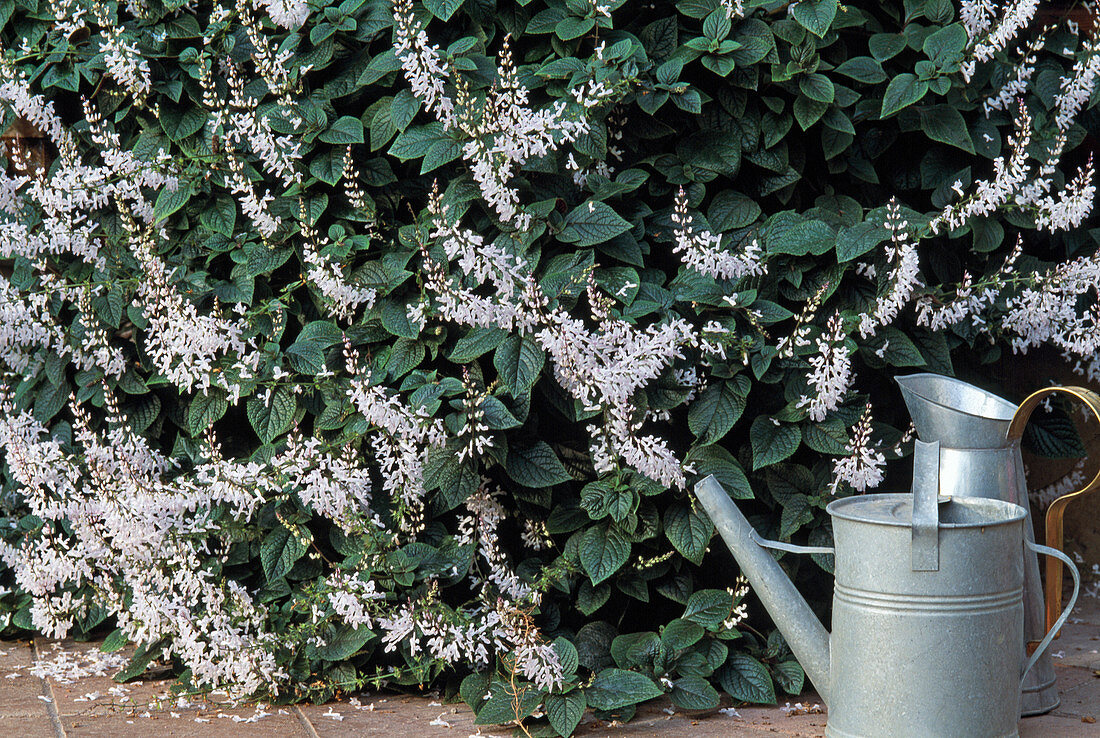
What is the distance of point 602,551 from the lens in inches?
97.1

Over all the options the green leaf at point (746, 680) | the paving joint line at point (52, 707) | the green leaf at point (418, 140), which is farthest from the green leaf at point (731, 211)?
the paving joint line at point (52, 707)

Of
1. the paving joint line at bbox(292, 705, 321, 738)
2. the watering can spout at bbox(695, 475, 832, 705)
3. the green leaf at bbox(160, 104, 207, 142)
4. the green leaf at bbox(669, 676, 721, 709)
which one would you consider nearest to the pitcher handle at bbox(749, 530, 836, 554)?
the watering can spout at bbox(695, 475, 832, 705)

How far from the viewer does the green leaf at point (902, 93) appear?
2543 millimetres

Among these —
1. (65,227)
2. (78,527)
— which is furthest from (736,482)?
(65,227)

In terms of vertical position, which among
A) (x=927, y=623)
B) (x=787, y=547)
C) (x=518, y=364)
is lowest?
(x=927, y=623)

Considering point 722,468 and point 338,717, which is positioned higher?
point 722,468

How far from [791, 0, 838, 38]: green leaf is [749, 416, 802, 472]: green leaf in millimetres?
938

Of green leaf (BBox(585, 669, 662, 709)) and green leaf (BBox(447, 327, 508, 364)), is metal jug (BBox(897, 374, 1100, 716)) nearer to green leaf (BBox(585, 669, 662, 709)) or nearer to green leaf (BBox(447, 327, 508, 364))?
green leaf (BBox(585, 669, 662, 709))

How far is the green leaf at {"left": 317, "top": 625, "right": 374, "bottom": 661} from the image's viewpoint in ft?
8.03

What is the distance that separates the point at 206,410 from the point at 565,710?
122 centimetres

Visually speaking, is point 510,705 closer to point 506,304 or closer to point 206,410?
point 506,304

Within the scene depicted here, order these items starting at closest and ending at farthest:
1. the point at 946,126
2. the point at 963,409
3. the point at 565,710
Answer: the point at 565,710
the point at 963,409
the point at 946,126

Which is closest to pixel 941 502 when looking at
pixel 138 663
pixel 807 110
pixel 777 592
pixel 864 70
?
pixel 777 592

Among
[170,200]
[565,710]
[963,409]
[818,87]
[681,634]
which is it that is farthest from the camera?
[170,200]
